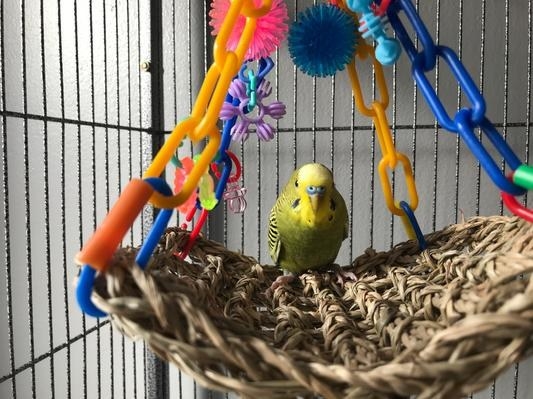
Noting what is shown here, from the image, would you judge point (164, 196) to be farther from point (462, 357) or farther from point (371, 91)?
point (371, 91)

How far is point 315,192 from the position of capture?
0.72 metres

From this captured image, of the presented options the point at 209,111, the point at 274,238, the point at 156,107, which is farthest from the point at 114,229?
the point at 156,107

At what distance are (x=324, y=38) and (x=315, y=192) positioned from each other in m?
0.22

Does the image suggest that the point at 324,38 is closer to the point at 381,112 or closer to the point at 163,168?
→ the point at 381,112

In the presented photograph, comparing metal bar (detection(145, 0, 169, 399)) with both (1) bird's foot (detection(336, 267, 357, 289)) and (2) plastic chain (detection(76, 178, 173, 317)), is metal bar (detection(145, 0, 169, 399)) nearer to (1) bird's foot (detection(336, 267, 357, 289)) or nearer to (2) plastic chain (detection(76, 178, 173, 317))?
(1) bird's foot (detection(336, 267, 357, 289))

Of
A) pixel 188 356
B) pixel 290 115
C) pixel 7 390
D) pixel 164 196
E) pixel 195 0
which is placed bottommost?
pixel 7 390

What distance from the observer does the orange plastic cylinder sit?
36cm

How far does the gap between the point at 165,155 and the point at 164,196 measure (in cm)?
5

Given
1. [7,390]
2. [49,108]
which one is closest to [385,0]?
[49,108]

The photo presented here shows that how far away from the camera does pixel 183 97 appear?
112 cm

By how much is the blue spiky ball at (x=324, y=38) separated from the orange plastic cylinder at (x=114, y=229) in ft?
1.18

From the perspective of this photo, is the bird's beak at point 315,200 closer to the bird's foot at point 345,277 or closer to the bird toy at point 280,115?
the bird toy at point 280,115

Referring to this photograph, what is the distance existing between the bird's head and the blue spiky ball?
15cm

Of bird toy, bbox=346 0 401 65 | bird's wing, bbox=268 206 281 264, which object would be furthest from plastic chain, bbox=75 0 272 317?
bird's wing, bbox=268 206 281 264
